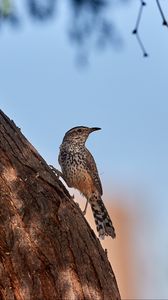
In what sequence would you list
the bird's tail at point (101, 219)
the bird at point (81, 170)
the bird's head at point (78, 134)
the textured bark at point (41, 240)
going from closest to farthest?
the textured bark at point (41, 240) < the bird's tail at point (101, 219) < the bird at point (81, 170) < the bird's head at point (78, 134)

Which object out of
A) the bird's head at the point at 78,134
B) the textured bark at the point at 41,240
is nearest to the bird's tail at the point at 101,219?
the bird's head at the point at 78,134

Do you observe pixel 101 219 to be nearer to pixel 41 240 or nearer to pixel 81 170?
pixel 81 170

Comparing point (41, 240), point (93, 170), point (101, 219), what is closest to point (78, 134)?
point (93, 170)

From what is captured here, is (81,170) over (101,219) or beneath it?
over

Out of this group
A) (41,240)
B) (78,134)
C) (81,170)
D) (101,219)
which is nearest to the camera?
(41,240)

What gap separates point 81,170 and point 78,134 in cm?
34

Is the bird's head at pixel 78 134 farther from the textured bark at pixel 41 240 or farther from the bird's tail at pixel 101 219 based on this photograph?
the textured bark at pixel 41 240

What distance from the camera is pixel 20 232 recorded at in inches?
141

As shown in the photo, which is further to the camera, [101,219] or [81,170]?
[81,170]

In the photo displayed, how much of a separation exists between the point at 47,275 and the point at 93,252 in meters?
0.27

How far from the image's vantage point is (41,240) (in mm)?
3590

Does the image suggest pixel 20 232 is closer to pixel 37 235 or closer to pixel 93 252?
pixel 37 235

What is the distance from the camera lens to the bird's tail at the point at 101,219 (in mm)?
5758

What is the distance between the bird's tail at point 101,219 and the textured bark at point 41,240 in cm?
194
